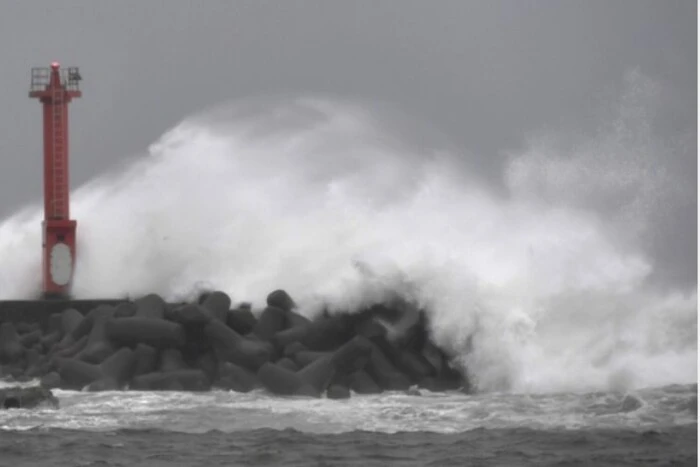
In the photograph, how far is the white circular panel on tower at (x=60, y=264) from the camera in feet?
82.6

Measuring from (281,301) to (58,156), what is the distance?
5.11 m

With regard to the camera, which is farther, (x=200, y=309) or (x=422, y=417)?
(x=200, y=309)

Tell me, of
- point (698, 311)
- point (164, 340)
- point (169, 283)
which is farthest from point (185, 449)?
point (169, 283)

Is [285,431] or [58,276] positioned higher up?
[58,276]

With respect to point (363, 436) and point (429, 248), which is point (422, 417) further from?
point (429, 248)

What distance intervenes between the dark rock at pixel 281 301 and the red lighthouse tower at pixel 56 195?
465cm

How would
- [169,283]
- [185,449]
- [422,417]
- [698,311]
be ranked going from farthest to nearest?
[169,283] → [698,311] → [422,417] → [185,449]

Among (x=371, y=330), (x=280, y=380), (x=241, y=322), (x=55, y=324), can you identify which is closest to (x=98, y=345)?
(x=241, y=322)

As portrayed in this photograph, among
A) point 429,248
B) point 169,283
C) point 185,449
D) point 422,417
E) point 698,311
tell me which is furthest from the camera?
point 169,283

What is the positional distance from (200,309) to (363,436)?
4.85 meters

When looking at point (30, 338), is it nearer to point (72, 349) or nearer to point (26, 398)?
point (72, 349)

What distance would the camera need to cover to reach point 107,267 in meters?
26.0

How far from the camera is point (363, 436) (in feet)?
52.1

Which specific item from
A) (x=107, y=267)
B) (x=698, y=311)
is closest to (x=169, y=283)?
(x=107, y=267)
